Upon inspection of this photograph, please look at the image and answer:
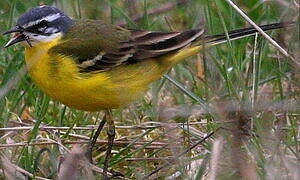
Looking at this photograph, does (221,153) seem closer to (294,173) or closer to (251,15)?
(294,173)

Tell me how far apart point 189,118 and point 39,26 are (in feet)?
4.47

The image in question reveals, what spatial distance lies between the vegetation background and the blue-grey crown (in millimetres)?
355

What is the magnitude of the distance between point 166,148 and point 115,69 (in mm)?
666

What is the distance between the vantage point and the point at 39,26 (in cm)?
461

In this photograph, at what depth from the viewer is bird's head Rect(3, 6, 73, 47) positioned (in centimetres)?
450

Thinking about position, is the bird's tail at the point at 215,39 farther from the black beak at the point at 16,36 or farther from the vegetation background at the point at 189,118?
the black beak at the point at 16,36

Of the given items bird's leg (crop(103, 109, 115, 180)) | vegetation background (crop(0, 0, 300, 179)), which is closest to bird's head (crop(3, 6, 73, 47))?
vegetation background (crop(0, 0, 300, 179))

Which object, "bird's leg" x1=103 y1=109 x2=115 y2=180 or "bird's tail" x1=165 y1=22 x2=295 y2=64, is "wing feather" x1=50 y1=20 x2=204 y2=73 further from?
"bird's leg" x1=103 y1=109 x2=115 y2=180

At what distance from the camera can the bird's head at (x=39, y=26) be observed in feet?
14.8

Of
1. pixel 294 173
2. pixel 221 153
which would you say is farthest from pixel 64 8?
pixel 294 173

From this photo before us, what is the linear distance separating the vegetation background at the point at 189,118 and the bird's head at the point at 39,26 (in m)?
0.27

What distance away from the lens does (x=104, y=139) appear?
5.12 metres

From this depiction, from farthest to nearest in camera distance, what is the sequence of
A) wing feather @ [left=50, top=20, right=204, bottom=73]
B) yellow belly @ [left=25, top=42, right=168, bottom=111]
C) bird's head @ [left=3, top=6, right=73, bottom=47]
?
wing feather @ [left=50, top=20, right=204, bottom=73]
bird's head @ [left=3, top=6, right=73, bottom=47]
yellow belly @ [left=25, top=42, right=168, bottom=111]

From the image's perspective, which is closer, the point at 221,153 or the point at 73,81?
the point at 221,153
